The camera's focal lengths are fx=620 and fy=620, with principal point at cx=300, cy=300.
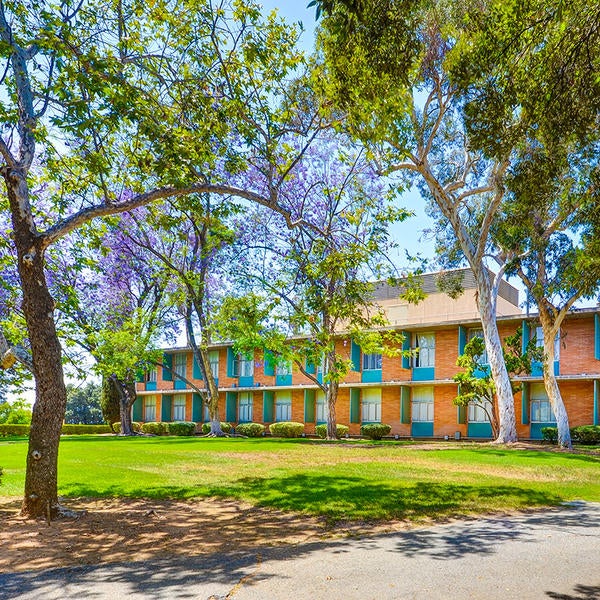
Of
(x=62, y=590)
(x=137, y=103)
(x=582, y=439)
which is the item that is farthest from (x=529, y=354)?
(x=62, y=590)

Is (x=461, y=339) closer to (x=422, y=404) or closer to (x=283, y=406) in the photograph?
(x=422, y=404)

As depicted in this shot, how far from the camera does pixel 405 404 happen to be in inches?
1378

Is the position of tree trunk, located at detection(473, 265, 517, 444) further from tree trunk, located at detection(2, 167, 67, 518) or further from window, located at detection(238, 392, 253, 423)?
window, located at detection(238, 392, 253, 423)

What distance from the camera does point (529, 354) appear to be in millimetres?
24859

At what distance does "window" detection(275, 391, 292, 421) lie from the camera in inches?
1602

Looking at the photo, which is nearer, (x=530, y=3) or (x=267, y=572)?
(x=267, y=572)

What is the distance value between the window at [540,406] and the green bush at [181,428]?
2214cm

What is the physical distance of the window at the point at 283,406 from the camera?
4069cm

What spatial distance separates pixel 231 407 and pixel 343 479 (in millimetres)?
31572

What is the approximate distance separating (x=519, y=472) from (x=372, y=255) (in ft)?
22.8

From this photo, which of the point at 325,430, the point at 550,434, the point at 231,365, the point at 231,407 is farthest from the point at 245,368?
the point at 550,434

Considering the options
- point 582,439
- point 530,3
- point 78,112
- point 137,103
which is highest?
point 530,3

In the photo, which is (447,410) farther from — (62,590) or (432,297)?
(62,590)

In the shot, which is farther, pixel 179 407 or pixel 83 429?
pixel 179 407
